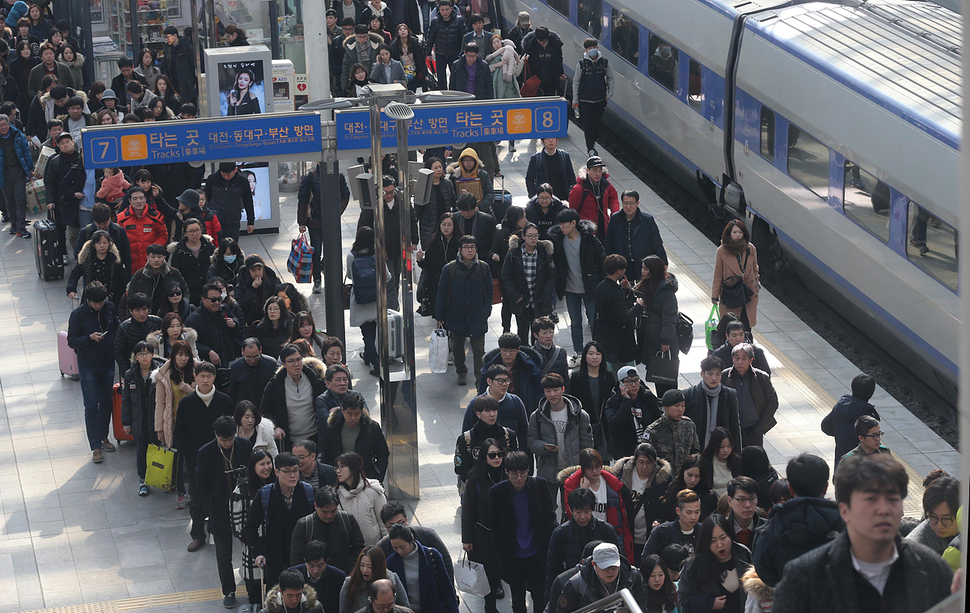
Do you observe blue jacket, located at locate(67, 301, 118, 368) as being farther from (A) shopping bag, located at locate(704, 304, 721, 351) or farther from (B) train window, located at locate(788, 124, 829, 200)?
(B) train window, located at locate(788, 124, 829, 200)

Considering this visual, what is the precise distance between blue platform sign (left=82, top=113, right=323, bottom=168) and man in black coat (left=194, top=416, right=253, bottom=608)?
9.70ft

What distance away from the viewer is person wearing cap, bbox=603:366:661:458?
32.8ft

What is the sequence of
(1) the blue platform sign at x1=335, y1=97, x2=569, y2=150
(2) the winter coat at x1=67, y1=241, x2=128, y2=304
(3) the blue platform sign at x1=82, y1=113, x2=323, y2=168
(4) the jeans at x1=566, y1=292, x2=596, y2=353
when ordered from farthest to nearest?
(4) the jeans at x1=566, y1=292, x2=596, y2=353, (2) the winter coat at x1=67, y1=241, x2=128, y2=304, (1) the blue platform sign at x1=335, y1=97, x2=569, y2=150, (3) the blue platform sign at x1=82, y1=113, x2=323, y2=168

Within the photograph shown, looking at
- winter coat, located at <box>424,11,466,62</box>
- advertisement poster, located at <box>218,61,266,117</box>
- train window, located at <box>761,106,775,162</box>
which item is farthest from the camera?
winter coat, located at <box>424,11,466,62</box>

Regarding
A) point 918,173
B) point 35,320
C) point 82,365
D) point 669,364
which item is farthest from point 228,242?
point 918,173

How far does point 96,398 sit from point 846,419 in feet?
20.5

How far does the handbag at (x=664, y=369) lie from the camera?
12047 mm

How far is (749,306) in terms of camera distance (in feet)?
42.5

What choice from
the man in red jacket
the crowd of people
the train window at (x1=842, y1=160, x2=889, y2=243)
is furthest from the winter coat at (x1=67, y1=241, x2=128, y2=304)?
the train window at (x1=842, y1=160, x2=889, y2=243)

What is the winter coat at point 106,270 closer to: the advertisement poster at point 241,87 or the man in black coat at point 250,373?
the man in black coat at point 250,373

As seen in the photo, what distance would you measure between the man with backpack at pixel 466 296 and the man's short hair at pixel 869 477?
32.5ft

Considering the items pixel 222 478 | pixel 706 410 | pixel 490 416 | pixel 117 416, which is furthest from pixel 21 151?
pixel 706 410

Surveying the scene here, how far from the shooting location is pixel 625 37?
20391 mm

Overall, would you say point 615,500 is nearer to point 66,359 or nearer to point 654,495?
point 654,495
